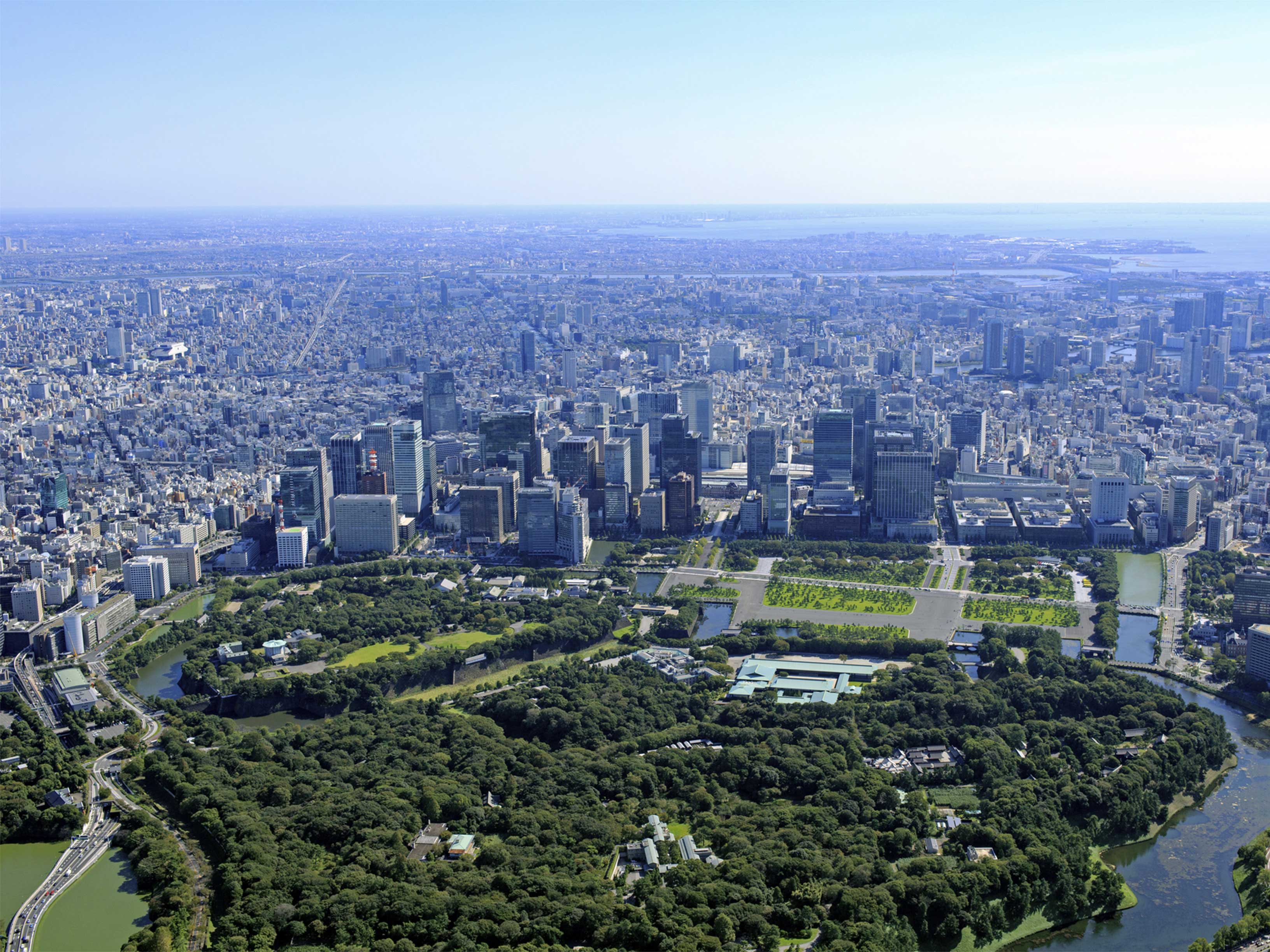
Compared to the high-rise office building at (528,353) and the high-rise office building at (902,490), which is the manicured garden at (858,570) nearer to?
the high-rise office building at (902,490)

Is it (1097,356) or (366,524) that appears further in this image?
(1097,356)

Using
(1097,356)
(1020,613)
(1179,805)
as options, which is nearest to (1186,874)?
(1179,805)

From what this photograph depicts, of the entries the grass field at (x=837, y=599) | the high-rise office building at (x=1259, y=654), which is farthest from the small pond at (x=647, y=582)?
the high-rise office building at (x=1259, y=654)

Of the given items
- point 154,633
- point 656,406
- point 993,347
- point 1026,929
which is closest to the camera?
point 1026,929

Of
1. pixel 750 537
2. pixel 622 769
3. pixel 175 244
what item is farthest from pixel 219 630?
pixel 175 244

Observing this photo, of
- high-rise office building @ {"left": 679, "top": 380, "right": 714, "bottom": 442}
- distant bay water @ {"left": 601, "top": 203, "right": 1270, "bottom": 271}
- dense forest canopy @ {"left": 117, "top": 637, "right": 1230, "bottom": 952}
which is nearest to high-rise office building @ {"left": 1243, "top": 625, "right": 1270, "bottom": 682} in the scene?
dense forest canopy @ {"left": 117, "top": 637, "right": 1230, "bottom": 952}

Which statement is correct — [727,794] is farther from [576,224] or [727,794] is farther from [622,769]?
[576,224]

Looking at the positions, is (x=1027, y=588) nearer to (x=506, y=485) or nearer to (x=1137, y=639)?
(x=1137, y=639)
